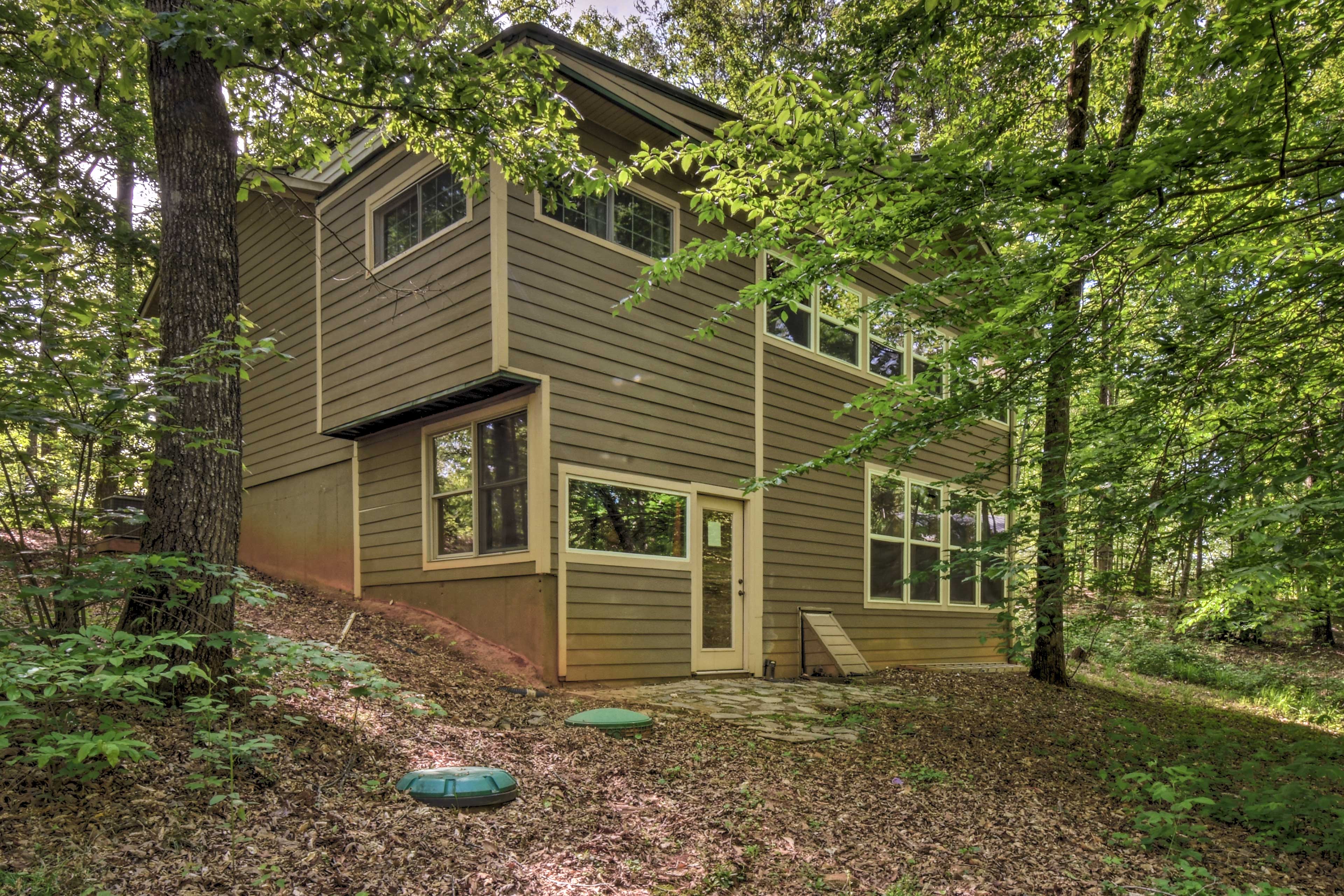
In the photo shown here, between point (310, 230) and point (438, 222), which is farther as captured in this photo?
point (310, 230)

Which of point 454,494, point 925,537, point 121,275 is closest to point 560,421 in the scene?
point 454,494

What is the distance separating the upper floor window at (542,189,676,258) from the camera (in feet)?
27.3

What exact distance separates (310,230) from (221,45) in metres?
7.07

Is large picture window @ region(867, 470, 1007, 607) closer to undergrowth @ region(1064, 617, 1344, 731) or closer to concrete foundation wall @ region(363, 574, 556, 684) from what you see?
undergrowth @ region(1064, 617, 1344, 731)

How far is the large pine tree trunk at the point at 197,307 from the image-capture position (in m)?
4.23

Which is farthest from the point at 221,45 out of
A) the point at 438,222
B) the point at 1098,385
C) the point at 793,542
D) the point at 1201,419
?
the point at 793,542

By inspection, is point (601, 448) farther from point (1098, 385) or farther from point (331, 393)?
point (1098, 385)

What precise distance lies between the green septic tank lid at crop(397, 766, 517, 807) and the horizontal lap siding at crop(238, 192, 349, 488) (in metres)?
6.66

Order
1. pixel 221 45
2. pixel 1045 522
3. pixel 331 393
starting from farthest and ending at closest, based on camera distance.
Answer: pixel 331 393
pixel 1045 522
pixel 221 45

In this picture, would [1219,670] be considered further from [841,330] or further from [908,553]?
[841,330]

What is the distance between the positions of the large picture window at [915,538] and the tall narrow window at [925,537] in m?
0.01

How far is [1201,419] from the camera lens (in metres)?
6.08

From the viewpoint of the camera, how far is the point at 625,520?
8.35 meters

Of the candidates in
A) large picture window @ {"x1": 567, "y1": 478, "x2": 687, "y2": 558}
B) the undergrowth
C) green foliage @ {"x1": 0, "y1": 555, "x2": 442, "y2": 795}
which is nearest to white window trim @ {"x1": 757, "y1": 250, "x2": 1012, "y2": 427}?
large picture window @ {"x1": 567, "y1": 478, "x2": 687, "y2": 558}
